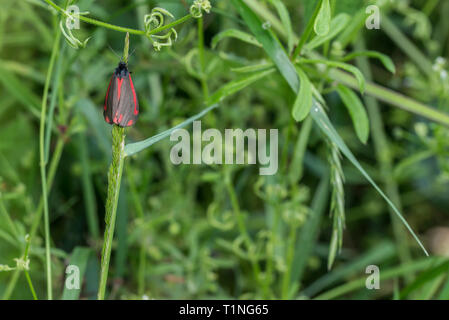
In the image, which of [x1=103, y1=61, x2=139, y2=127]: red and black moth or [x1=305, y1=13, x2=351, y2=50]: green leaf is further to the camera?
[x1=305, y1=13, x2=351, y2=50]: green leaf

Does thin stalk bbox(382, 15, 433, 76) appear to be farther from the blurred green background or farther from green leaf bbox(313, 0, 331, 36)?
green leaf bbox(313, 0, 331, 36)

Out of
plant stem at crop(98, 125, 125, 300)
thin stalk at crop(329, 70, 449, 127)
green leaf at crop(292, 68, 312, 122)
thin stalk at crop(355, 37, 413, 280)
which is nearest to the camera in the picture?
plant stem at crop(98, 125, 125, 300)

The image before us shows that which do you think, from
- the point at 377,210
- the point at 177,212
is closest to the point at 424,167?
the point at 377,210

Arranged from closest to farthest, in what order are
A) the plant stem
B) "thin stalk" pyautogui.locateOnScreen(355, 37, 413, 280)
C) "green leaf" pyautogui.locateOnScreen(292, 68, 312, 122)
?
the plant stem < "green leaf" pyautogui.locateOnScreen(292, 68, 312, 122) < "thin stalk" pyautogui.locateOnScreen(355, 37, 413, 280)

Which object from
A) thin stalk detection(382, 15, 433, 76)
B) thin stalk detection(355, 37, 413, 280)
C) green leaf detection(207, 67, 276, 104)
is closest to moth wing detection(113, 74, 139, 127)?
green leaf detection(207, 67, 276, 104)

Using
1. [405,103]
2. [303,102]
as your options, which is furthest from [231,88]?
[405,103]

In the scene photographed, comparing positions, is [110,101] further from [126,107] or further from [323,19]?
[323,19]
